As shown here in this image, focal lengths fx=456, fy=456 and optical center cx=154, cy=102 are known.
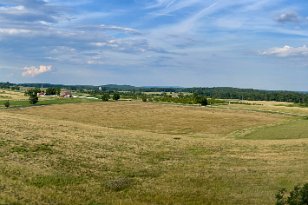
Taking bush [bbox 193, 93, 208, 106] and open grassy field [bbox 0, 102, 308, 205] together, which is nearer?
open grassy field [bbox 0, 102, 308, 205]

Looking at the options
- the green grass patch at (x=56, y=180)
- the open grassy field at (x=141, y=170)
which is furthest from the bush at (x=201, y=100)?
the green grass patch at (x=56, y=180)

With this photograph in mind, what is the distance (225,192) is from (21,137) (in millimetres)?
24541

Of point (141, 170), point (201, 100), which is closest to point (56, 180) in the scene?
point (141, 170)

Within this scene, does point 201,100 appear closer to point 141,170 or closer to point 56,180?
point 141,170

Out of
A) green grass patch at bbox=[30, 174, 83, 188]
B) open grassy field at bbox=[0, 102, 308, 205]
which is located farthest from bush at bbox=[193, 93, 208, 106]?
green grass patch at bbox=[30, 174, 83, 188]

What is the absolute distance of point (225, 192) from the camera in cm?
2906

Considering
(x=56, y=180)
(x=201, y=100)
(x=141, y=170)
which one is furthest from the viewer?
(x=201, y=100)

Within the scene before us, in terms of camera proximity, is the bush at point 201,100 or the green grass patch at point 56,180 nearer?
the green grass patch at point 56,180

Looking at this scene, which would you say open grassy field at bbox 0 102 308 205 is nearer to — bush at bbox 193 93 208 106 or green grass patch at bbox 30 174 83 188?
green grass patch at bbox 30 174 83 188

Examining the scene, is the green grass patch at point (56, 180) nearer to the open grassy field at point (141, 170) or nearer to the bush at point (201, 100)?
the open grassy field at point (141, 170)

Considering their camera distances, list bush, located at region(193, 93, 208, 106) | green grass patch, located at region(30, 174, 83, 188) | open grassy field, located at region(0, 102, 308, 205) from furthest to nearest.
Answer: bush, located at region(193, 93, 208, 106)
green grass patch, located at region(30, 174, 83, 188)
open grassy field, located at region(0, 102, 308, 205)

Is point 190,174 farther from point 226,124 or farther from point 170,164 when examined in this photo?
point 226,124

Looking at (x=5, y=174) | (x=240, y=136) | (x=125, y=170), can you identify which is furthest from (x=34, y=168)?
(x=240, y=136)

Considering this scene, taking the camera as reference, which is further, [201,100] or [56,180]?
[201,100]
